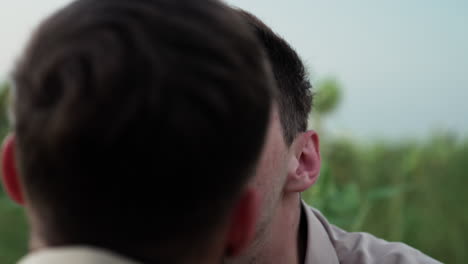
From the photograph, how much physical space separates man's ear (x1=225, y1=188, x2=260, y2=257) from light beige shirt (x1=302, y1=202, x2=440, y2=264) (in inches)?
32.7

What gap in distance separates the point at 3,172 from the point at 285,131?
0.81 metres

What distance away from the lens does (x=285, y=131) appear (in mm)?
1428

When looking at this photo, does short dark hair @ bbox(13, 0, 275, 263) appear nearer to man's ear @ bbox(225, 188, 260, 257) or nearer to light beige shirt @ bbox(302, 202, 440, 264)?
man's ear @ bbox(225, 188, 260, 257)

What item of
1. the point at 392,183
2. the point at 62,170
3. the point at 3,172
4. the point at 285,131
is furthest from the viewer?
the point at 392,183

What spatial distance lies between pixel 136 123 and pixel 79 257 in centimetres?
13

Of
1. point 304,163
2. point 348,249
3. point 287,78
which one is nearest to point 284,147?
point 304,163

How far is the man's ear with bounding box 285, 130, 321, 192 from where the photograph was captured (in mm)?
1382

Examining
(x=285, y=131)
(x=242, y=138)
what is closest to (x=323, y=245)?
(x=285, y=131)

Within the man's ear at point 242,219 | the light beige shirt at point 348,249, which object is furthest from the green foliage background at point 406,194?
the man's ear at point 242,219

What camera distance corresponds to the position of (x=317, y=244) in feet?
4.89

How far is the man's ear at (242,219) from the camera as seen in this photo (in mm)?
652

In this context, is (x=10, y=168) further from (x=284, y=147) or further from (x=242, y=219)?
(x=284, y=147)

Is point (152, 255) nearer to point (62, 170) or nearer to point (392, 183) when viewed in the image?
point (62, 170)

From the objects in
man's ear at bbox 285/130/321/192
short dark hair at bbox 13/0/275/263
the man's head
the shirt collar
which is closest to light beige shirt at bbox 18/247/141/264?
short dark hair at bbox 13/0/275/263
